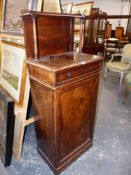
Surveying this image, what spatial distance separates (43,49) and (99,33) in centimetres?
325

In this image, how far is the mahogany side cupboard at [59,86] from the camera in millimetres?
1125

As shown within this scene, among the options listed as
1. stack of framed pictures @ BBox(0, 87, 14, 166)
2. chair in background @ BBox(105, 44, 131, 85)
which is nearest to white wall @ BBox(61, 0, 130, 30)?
chair in background @ BBox(105, 44, 131, 85)

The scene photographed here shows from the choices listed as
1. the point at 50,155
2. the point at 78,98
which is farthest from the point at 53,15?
the point at 50,155

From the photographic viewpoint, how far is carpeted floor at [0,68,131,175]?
147 cm

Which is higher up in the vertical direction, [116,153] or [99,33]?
[99,33]

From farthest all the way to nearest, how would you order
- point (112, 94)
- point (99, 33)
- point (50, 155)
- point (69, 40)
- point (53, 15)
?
point (99, 33) → point (112, 94) → point (69, 40) → point (50, 155) → point (53, 15)

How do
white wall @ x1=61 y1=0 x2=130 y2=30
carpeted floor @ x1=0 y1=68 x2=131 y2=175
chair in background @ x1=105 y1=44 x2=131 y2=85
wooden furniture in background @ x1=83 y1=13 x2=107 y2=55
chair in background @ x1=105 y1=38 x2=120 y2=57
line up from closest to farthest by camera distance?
carpeted floor @ x1=0 y1=68 x2=131 y2=175 < chair in background @ x1=105 y1=44 x2=131 y2=85 < wooden furniture in background @ x1=83 y1=13 x2=107 y2=55 < chair in background @ x1=105 y1=38 x2=120 y2=57 < white wall @ x1=61 y1=0 x2=130 y2=30

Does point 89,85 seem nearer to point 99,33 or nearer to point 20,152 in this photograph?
point 20,152

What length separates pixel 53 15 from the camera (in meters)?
1.27

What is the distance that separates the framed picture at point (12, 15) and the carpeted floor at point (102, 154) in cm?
121

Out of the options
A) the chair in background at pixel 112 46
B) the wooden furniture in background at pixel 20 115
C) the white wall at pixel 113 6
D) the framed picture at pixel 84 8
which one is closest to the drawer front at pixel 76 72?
the wooden furniture in background at pixel 20 115

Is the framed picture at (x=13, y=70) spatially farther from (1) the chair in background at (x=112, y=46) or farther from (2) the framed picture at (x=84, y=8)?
(1) the chair in background at (x=112, y=46)

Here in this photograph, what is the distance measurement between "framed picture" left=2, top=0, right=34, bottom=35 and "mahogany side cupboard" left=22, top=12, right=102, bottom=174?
37 cm

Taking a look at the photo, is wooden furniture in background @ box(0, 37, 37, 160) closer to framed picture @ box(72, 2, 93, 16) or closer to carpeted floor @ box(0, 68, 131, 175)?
carpeted floor @ box(0, 68, 131, 175)
